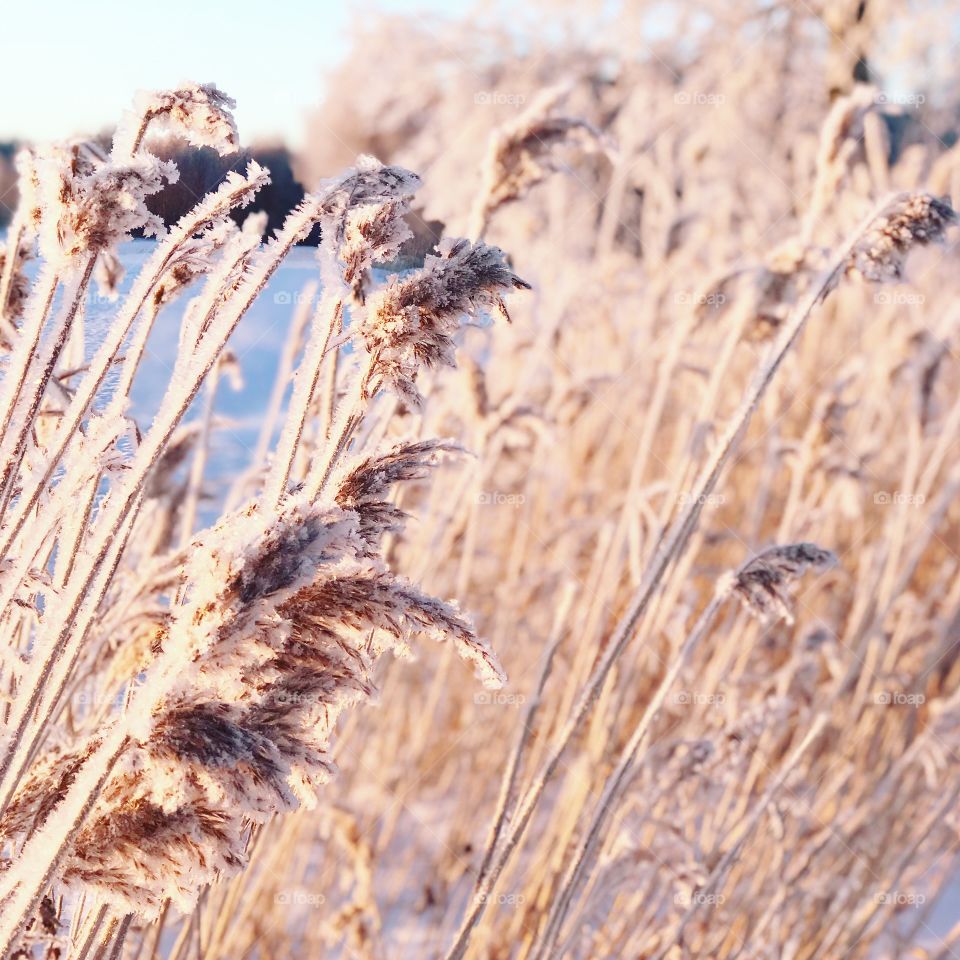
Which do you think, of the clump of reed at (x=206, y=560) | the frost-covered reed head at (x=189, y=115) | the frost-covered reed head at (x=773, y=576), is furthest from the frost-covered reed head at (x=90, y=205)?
the frost-covered reed head at (x=773, y=576)

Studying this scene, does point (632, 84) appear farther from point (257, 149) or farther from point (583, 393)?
point (257, 149)

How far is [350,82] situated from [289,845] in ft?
46.9

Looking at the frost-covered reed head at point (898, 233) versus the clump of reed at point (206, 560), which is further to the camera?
the frost-covered reed head at point (898, 233)

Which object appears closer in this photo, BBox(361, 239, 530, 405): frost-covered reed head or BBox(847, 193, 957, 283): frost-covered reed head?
BBox(361, 239, 530, 405): frost-covered reed head

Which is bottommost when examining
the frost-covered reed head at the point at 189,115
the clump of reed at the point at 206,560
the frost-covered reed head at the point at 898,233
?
the clump of reed at the point at 206,560

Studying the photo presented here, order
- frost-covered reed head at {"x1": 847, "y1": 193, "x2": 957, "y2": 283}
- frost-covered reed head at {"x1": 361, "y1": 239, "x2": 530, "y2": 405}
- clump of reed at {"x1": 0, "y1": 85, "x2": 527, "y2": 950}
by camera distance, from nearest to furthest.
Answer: clump of reed at {"x1": 0, "y1": 85, "x2": 527, "y2": 950} → frost-covered reed head at {"x1": 361, "y1": 239, "x2": 530, "y2": 405} → frost-covered reed head at {"x1": 847, "y1": 193, "x2": 957, "y2": 283}

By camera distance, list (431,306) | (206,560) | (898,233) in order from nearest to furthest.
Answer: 1. (206,560)
2. (431,306)
3. (898,233)

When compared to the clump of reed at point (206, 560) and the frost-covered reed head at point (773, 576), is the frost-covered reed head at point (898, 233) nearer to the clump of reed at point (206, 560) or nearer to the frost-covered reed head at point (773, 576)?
the frost-covered reed head at point (773, 576)

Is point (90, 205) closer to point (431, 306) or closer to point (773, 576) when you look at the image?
point (431, 306)

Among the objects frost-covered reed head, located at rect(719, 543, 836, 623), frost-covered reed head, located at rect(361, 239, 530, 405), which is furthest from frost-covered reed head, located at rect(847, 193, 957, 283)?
frost-covered reed head, located at rect(361, 239, 530, 405)


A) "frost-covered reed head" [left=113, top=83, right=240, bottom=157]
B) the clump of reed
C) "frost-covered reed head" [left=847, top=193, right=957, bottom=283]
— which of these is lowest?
the clump of reed

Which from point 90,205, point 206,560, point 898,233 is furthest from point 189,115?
point 898,233

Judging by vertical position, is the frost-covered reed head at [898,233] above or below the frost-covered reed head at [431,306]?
above

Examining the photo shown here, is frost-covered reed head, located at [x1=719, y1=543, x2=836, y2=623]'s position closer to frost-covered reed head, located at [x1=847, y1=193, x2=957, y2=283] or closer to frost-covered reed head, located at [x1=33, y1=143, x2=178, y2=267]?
frost-covered reed head, located at [x1=847, y1=193, x2=957, y2=283]
